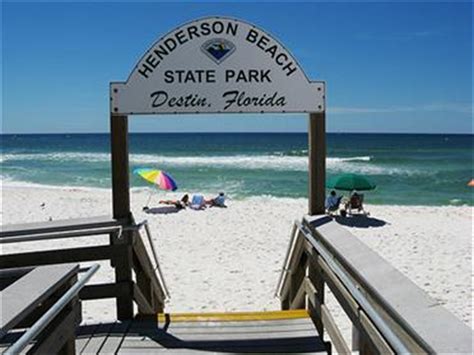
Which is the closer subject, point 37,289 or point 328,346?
point 37,289

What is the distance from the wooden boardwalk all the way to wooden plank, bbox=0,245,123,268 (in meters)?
0.58

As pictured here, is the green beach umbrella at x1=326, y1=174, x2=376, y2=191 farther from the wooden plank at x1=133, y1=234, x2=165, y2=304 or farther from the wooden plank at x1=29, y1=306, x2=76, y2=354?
the wooden plank at x1=29, y1=306, x2=76, y2=354

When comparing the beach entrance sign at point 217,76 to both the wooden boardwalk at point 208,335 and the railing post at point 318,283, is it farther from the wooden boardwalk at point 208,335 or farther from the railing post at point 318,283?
the wooden boardwalk at point 208,335

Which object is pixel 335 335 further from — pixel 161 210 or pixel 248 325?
pixel 161 210

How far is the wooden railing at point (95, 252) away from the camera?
3.66m

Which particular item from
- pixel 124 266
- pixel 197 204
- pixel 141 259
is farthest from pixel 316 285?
pixel 197 204

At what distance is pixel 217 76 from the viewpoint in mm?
3908

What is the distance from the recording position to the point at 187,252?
35.3ft

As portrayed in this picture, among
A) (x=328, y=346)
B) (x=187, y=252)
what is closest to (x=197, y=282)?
(x=187, y=252)

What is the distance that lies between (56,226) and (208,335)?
55.8 inches

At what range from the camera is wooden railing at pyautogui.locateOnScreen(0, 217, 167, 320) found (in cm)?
366

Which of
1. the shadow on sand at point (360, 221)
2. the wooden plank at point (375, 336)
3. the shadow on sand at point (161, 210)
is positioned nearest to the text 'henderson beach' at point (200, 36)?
the wooden plank at point (375, 336)

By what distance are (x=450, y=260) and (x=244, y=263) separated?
4.22 meters

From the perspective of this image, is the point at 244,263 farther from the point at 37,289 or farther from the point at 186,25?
the point at 37,289
